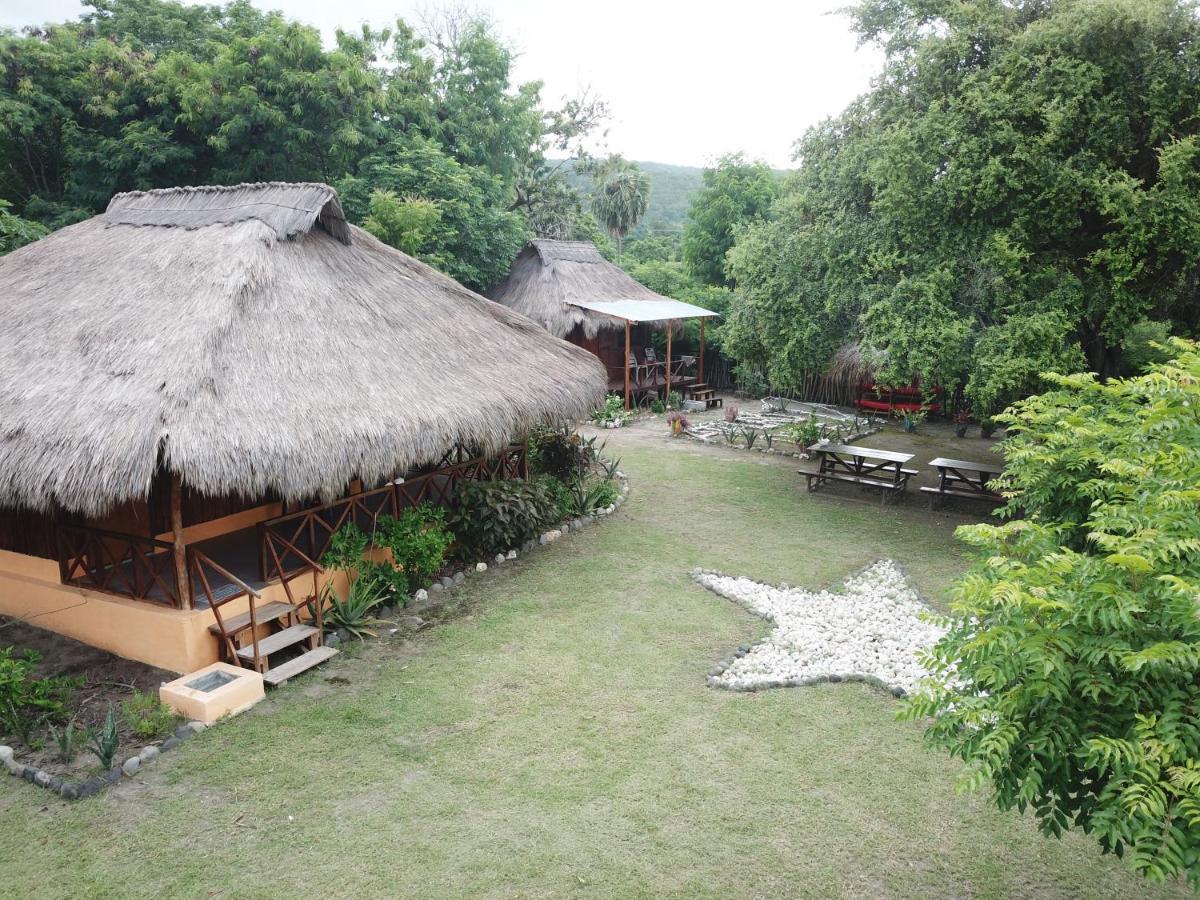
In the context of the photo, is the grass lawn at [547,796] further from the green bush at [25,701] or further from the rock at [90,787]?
the green bush at [25,701]

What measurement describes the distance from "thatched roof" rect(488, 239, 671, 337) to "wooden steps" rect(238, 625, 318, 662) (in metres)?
13.3

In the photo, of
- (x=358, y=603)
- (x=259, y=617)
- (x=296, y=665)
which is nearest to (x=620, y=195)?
(x=358, y=603)

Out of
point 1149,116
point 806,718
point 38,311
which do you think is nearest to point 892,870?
point 806,718

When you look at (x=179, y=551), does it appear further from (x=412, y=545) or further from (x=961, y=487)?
(x=961, y=487)

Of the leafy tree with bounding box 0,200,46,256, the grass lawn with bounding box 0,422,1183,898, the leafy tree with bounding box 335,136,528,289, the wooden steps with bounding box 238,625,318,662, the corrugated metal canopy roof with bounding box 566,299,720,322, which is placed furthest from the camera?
the corrugated metal canopy roof with bounding box 566,299,720,322

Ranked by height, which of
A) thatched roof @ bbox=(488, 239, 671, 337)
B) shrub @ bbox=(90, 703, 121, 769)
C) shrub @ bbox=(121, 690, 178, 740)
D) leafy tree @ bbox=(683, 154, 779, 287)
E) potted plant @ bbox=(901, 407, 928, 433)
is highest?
leafy tree @ bbox=(683, 154, 779, 287)

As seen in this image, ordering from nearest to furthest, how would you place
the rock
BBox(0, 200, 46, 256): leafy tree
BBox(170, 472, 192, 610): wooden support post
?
1. the rock
2. BBox(170, 472, 192, 610): wooden support post
3. BBox(0, 200, 46, 256): leafy tree

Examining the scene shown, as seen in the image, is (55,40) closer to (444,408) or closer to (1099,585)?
(444,408)

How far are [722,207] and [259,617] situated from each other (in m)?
22.9

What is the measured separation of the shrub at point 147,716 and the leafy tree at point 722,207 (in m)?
22.7

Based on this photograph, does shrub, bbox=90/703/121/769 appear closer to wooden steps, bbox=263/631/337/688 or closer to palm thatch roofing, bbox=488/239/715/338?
wooden steps, bbox=263/631/337/688

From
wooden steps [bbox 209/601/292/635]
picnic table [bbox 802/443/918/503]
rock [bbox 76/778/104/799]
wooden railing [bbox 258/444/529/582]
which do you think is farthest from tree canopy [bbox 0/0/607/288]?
rock [bbox 76/778/104/799]

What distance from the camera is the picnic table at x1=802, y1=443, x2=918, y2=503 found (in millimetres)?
13094

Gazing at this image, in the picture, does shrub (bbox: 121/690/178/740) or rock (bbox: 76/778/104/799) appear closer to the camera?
rock (bbox: 76/778/104/799)
